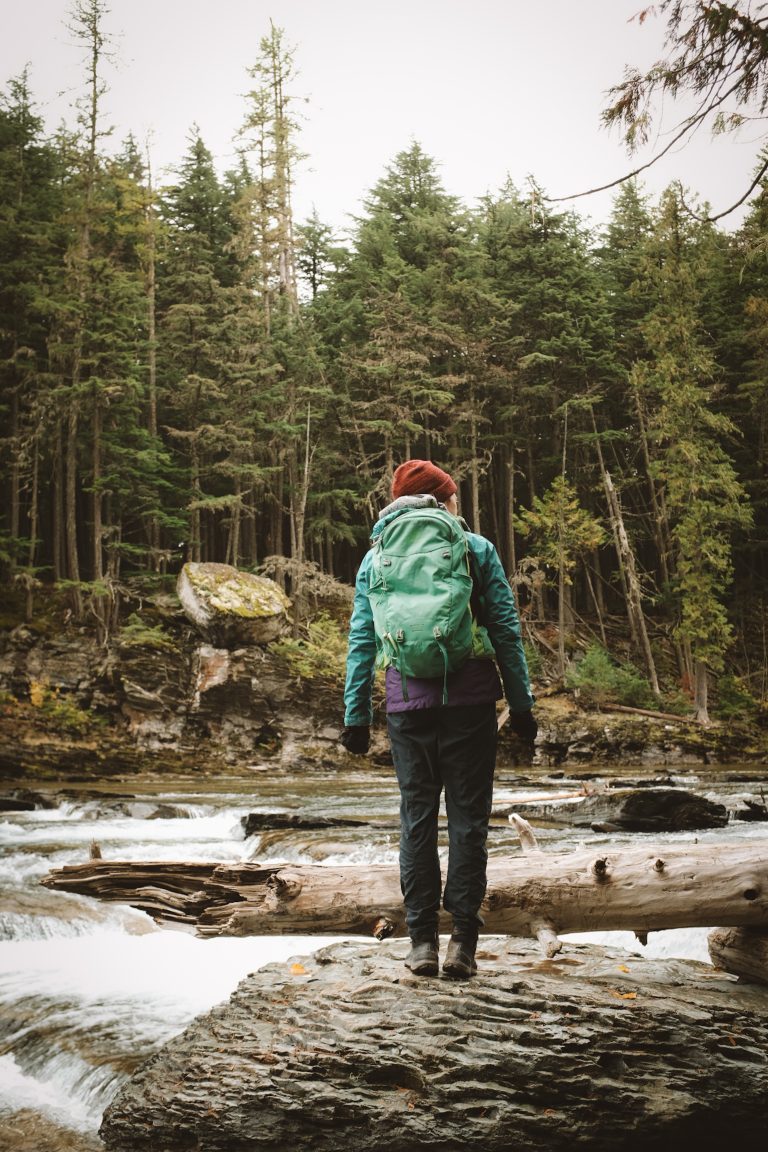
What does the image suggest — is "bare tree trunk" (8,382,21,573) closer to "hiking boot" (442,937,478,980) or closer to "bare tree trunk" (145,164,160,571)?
"bare tree trunk" (145,164,160,571)

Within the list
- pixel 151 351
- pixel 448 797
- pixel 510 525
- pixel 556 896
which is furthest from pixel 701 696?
pixel 448 797

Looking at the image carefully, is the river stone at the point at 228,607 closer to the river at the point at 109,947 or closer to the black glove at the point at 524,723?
the river at the point at 109,947

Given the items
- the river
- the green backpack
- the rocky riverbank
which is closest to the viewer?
the green backpack

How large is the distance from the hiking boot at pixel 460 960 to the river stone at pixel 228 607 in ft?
62.2

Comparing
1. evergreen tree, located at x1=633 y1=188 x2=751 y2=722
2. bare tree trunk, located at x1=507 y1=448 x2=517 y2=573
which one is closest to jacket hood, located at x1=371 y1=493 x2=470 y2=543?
evergreen tree, located at x1=633 y1=188 x2=751 y2=722

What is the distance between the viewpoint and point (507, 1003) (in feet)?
11.3

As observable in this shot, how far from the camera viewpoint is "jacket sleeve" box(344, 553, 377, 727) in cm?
370

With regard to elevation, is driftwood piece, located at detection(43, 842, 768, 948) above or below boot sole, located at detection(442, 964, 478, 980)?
above

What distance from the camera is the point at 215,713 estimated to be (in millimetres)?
21266

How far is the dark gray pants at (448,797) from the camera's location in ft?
11.2

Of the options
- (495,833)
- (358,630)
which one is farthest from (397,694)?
(495,833)

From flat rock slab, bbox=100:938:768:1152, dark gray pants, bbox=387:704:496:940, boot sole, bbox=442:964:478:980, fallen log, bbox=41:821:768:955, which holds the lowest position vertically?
flat rock slab, bbox=100:938:768:1152

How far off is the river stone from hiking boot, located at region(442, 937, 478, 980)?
1894 centimetres

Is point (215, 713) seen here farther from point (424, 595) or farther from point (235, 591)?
point (424, 595)
